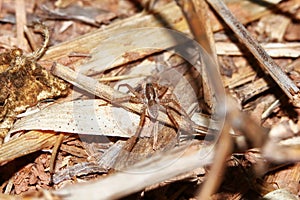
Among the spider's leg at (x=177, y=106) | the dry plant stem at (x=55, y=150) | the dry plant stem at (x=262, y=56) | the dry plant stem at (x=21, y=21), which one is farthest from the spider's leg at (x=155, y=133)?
the dry plant stem at (x=21, y=21)

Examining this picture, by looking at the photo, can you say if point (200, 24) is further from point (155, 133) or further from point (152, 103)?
point (155, 133)

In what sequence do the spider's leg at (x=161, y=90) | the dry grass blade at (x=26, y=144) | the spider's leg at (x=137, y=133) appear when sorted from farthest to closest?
the spider's leg at (x=161, y=90) < the spider's leg at (x=137, y=133) < the dry grass blade at (x=26, y=144)

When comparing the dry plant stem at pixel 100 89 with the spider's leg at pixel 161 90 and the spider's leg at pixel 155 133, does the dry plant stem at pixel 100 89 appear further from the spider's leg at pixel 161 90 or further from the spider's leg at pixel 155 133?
the spider's leg at pixel 161 90

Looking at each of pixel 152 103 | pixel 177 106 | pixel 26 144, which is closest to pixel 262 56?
pixel 177 106

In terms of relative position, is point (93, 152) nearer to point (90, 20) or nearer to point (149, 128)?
point (149, 128)

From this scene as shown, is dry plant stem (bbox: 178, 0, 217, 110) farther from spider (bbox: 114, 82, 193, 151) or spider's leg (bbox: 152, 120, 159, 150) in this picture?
spider's leg (bbox: 152, 120, 159, 150)

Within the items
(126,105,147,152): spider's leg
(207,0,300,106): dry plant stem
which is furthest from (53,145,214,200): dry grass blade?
(207,0,300,106): dry plant stem

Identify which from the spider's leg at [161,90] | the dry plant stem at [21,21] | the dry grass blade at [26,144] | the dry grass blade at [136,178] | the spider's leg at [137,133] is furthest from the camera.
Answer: the dry plant stem at [21,21]
